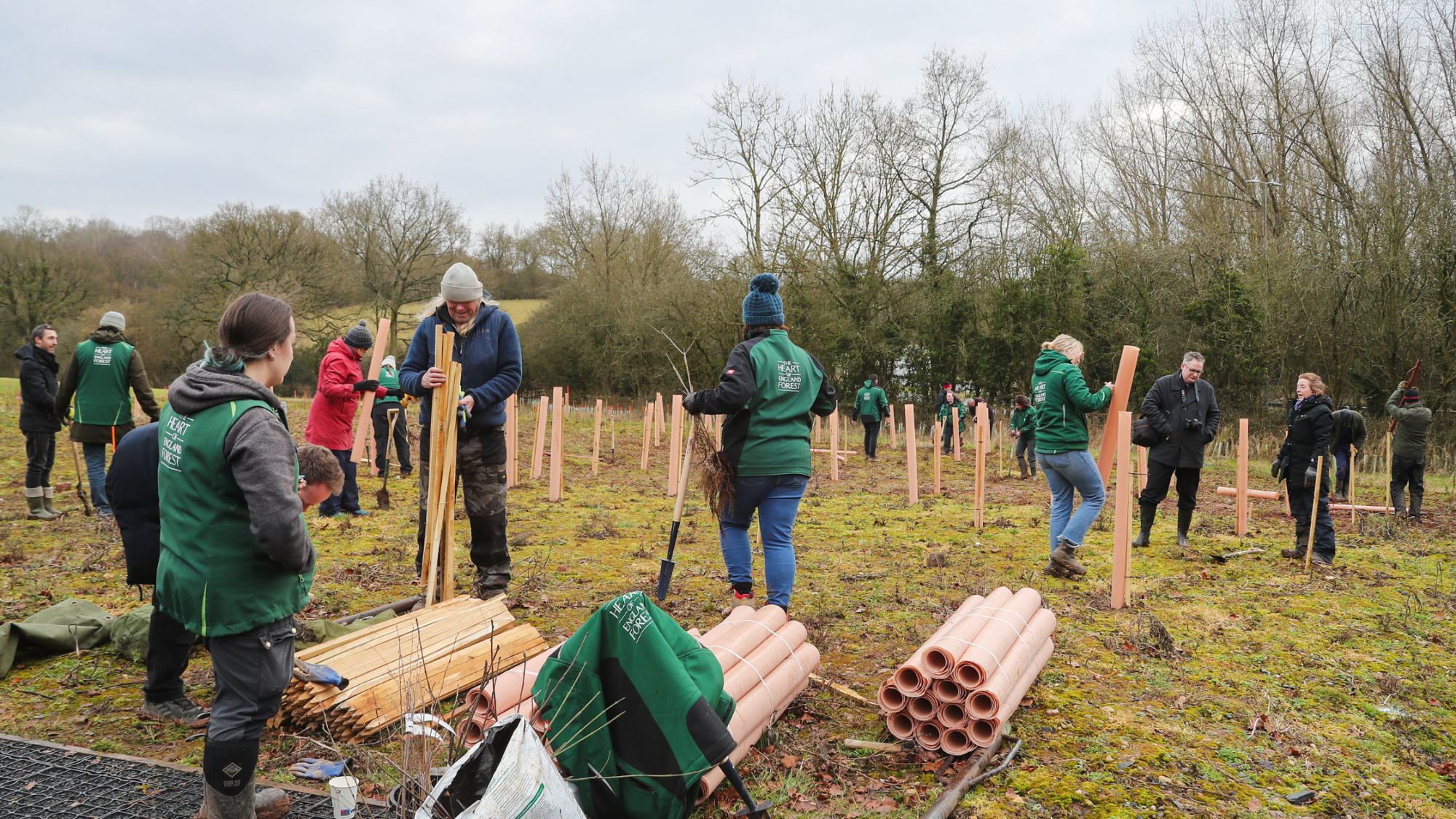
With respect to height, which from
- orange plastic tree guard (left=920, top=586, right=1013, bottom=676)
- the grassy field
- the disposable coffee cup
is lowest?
the grassy field

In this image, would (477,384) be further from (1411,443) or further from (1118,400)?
(1411,443)

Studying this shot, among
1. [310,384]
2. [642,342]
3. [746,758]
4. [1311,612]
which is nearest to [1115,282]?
[642,342]

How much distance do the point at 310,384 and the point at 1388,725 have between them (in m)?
33.1

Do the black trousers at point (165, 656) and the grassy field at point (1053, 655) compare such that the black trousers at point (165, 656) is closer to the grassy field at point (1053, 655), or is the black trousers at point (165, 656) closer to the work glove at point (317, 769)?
the grassy field at point (1053, 655)

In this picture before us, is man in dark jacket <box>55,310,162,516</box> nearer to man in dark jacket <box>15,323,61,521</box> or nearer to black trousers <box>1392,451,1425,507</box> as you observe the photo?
man in dark jacket <box>15,323,61,521</box>

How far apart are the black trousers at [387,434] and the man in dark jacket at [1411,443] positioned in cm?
1266

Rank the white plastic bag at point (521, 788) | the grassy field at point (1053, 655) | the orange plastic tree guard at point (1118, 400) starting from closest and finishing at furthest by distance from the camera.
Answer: the white plastic bag at point (521, 788), the grassy field at point (1053, 655), the orange plastic tree guard at point (1118, 400)

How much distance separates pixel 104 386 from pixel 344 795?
21.2ft

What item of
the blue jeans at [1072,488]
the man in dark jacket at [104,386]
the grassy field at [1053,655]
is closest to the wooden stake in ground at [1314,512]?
the grassy field at [1053,655]

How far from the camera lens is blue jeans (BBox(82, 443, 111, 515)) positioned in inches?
289

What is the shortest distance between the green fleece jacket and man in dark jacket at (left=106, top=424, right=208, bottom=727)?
5.34 metres

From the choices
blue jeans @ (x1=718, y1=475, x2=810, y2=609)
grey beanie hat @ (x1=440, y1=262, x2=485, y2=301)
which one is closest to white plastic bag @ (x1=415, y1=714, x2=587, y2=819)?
blue jeans @ (x1=718, y1=475, x2=810, y2=609)

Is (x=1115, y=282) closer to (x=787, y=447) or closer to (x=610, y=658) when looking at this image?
(x=787, y=447)

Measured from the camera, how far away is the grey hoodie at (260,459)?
7.29 ft
